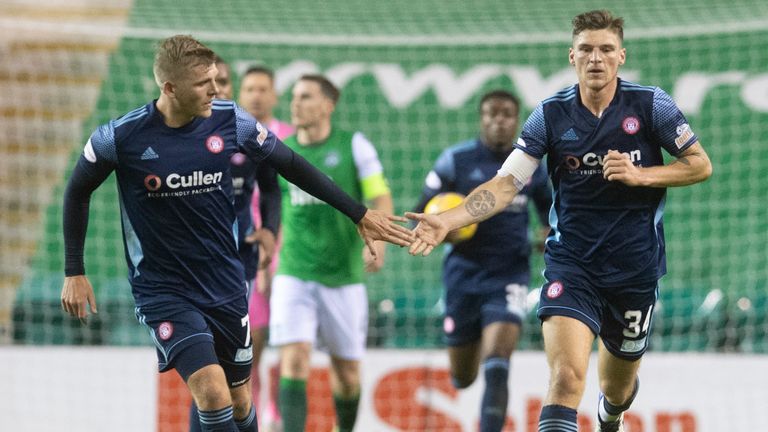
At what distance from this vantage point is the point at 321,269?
7.99m

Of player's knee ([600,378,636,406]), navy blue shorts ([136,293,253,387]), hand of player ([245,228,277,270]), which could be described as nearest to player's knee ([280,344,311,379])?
hand of player ([245,228,277,270])

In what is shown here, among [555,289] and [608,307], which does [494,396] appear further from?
[555,289]

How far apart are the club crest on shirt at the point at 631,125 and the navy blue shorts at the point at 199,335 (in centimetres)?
196

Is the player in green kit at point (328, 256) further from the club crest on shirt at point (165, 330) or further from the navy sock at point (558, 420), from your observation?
the navy sock at point (558, 420)

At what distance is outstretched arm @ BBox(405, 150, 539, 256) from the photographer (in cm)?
569

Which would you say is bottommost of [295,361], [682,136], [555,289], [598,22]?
[295,361]

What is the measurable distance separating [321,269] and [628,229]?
2780mm

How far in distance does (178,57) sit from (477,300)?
3.27 m

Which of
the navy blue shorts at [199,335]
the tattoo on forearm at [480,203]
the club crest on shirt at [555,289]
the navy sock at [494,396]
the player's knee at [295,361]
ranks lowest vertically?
the navy sock at [494,396]

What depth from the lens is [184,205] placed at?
5.57 metres

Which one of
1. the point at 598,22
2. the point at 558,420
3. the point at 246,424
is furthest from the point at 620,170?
the point at 246,424

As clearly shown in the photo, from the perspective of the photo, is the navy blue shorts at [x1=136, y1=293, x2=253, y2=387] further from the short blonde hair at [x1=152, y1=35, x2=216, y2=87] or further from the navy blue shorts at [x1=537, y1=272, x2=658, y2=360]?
the navy blue shorts at [x1=537, y1=272, x2=658, y2=360]

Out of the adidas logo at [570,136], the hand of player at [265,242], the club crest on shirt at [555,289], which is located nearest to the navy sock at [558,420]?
the club crest on shirt at [555,289]

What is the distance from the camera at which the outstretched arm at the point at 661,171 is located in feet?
→ 17.4
